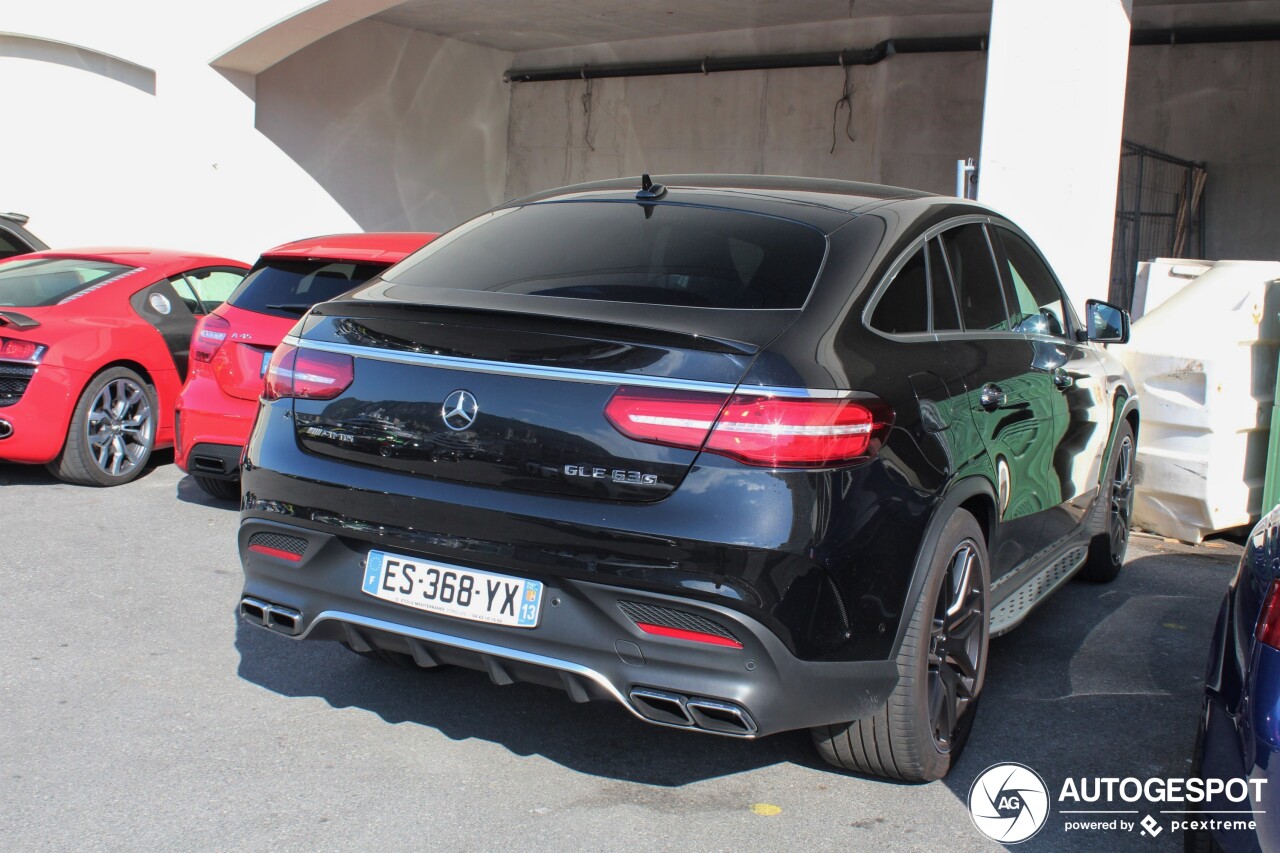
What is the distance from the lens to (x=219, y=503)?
6.60m

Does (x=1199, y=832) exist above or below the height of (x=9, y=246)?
below

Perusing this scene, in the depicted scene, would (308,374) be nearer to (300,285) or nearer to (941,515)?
(941,515)

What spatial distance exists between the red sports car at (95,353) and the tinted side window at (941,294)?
16.1 ft

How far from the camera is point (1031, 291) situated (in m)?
4.56

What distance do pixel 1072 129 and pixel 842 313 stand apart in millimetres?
4876

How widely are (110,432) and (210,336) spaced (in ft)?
4.95

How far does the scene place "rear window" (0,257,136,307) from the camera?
7027 millimetres

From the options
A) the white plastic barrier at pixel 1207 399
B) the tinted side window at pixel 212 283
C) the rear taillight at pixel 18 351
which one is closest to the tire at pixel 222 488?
the rear taillight at pixel 18 351

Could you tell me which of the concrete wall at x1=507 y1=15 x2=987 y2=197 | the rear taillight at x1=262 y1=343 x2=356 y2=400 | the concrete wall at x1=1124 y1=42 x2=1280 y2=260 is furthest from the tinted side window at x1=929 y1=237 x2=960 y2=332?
the concrete wall at x1=507 y1=15 x2=987 y2=197

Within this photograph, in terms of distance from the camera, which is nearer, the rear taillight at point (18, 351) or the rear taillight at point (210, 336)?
the rear taillight at point (210, 336)

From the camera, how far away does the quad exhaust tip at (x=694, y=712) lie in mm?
2775

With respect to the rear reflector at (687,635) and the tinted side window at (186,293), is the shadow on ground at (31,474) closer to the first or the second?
the tinted side window at (186,293)

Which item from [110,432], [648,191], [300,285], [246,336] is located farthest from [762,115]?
[648,191]

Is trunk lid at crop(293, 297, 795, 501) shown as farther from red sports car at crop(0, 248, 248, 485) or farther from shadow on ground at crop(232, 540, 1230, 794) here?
red sports car at crop(0, 248, 248, 485)
